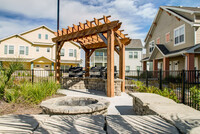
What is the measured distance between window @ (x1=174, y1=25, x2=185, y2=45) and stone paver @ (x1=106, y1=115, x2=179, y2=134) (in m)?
13.5

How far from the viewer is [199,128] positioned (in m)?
1.96

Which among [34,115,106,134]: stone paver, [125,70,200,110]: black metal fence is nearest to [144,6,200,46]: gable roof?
[125,70,200,110]: black metal fence

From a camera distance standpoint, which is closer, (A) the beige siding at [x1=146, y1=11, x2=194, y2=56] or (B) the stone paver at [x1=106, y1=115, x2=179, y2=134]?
(B) the stone paver at [x1=106, y1=115, x2=179, y2=134]

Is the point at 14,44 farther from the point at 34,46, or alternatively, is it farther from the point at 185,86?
the point at 185,86

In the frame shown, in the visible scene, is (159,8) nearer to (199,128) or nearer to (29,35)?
(199,128)

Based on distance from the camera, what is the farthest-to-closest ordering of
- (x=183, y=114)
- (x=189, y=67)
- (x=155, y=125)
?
(x=189, y=67) < (x=183, y=114) < (x=155, y=125)

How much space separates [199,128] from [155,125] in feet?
1.94

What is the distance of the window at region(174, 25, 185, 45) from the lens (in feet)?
43.5

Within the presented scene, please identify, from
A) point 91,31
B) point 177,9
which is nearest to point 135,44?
point 177,9

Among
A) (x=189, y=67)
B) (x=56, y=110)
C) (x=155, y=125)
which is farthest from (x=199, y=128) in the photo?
(x=189, y=67)

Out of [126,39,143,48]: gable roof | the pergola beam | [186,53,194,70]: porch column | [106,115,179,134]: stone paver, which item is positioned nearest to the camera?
[106,115,179,134]: stone paver

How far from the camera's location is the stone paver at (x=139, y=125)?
1951 millimetres

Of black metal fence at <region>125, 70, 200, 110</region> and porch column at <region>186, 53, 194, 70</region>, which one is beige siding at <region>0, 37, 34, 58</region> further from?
porch column at <region>186, 53, 194, 70</region>

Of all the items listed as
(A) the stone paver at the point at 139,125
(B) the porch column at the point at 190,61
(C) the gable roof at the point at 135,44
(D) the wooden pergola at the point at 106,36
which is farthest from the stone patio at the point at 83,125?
(C) the gable roof at the point at 135,44
